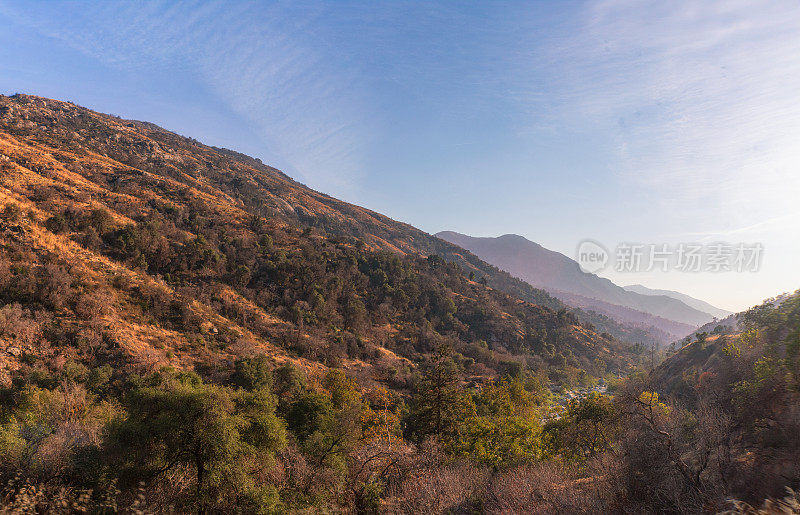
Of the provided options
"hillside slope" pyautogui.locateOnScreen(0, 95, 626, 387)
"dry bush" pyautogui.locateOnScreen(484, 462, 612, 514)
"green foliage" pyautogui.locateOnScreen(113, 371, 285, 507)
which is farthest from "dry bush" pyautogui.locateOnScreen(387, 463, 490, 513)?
"hillside slope" pyautogui.locateOnScreen(0, 95, 626, 387)

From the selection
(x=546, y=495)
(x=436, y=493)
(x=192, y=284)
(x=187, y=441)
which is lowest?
(x=436, y=493)

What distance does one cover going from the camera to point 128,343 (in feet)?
81.4

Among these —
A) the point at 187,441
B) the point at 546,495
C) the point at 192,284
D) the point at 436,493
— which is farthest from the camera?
the point at 192,284

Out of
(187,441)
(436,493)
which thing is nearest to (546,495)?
(436,493)

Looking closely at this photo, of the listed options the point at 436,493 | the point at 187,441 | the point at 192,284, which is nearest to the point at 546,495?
the point at 436,493

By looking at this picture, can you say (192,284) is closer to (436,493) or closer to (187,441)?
(187,441)

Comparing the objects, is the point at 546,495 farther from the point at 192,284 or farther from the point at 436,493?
the point at 192,284

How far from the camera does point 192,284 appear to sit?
39.2 meters

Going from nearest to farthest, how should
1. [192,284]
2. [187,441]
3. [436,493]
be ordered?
[187,441] → [436,493] → [192,284]

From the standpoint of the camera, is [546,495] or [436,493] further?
[436,493]

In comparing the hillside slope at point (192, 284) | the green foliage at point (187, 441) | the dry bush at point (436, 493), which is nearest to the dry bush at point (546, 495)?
the dry bush at point (436, 493)

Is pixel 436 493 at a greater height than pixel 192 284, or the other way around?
pixel 192 284

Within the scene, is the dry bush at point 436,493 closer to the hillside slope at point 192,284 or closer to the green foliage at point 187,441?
the green foliage at point 187,441

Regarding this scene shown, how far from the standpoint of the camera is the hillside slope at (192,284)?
83.0ft
